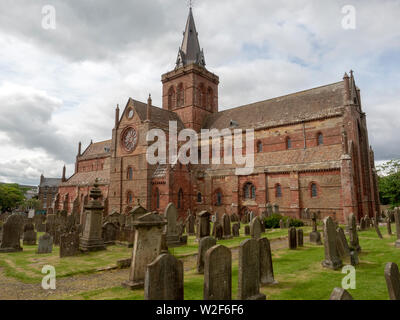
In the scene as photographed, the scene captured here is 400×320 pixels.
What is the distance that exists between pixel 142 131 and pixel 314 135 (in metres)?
17.5

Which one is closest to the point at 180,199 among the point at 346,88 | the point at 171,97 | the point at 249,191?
the point at 249,191

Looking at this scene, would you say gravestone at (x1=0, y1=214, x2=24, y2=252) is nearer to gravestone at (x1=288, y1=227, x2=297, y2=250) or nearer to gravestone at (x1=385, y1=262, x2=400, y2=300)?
gravestone at (x1=288, y1=227, x2=297, y2=250)

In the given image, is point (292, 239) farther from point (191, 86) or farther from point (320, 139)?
point (191, 86)

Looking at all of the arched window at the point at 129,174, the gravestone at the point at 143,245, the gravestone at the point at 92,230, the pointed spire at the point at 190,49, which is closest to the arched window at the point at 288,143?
the arched window at the point at 129,174

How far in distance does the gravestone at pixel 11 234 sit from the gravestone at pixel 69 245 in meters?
3.07

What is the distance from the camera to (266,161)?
25625mm

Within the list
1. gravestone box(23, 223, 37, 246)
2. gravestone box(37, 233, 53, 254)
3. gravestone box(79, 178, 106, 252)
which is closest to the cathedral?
gravestone box(23, 223, 37, 246)

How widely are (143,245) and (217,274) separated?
253 centimetres

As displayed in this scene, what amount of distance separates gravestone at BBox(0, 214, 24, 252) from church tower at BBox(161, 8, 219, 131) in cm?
2517

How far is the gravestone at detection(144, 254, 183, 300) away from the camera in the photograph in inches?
175
